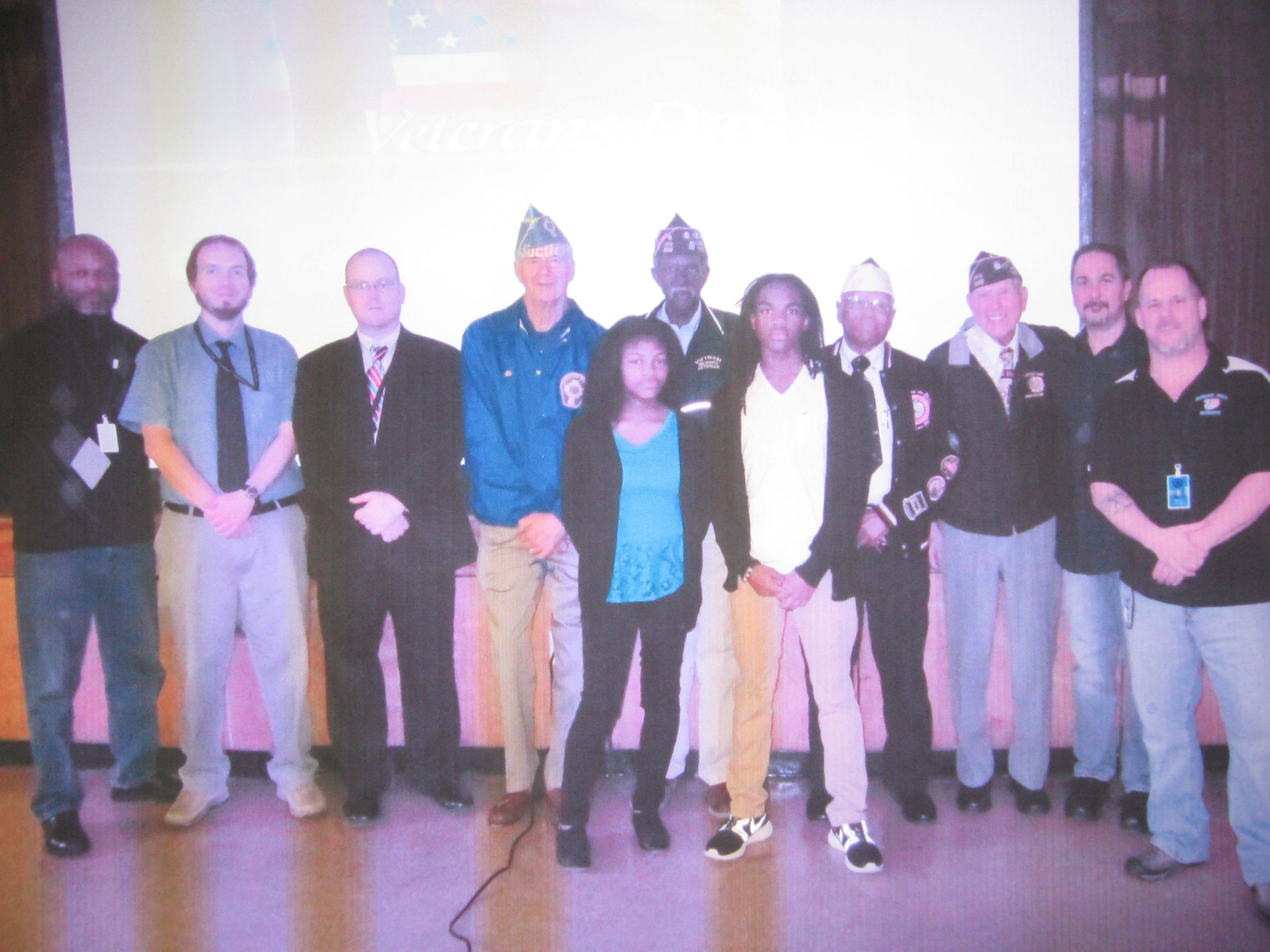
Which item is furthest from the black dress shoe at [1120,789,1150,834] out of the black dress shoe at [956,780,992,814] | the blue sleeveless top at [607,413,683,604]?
the blue sleeveless top at [607,413,683,604]

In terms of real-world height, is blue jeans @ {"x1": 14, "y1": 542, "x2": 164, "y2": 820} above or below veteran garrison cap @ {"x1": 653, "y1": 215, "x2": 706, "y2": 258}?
below

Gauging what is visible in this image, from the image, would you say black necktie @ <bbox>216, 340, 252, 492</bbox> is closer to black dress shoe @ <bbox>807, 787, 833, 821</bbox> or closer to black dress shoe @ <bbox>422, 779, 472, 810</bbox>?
black dress shoe @ <bbox>422, 779, 472, 810</bbox>

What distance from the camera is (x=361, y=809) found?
2.55 m

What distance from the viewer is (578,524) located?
2.22 meters

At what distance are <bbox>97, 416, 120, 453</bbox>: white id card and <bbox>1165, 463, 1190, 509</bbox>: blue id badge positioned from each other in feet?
10.4

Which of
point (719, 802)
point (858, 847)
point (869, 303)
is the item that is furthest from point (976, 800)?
point (869, 303)

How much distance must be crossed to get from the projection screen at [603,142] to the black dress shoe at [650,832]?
6.18ft

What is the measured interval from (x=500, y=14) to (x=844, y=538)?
252 cm

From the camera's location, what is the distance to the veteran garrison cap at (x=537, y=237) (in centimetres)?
252

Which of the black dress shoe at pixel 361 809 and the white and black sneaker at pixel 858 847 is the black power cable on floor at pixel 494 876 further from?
the white and black sneaker at pixel 858 847

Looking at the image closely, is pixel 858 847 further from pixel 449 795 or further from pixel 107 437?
pixel 107 437

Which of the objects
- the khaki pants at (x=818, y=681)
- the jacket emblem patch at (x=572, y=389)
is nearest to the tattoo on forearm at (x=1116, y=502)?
the khaki pants at (x=818, y=681)

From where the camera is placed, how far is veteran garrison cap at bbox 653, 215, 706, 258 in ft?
8.66

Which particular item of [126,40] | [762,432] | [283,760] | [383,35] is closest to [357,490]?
[283,760]
